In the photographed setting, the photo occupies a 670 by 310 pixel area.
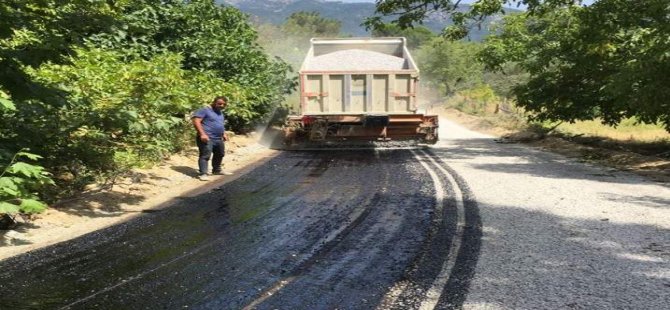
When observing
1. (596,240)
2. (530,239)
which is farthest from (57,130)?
(596,240)

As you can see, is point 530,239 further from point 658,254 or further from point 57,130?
point 57,130

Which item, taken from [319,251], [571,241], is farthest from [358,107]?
[319,251]

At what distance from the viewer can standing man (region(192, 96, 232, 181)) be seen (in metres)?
9.45

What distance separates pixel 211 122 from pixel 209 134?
0.76ft

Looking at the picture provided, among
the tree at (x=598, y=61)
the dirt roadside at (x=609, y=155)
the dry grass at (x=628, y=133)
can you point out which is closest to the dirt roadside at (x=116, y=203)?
the dirt roadside at (x=609, y=155)

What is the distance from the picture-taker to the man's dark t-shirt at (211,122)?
31.3 ft

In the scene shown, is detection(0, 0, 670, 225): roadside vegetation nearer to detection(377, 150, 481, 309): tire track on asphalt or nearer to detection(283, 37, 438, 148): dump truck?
detection(283, 37, 438, 148): dump truck

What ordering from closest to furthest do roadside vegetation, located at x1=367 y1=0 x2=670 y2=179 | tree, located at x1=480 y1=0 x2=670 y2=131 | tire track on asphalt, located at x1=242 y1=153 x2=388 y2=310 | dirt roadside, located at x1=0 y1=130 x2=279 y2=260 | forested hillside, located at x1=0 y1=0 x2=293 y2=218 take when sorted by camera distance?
tire track on asphalt, located at x1=242 y1=153 x2=388 y2=310, forested hillside, located at x1=0 y1=0 x2=293 y2=218, dirt roadside, located at x1=0 y1=130 x2=279 y2=260, tree, located at x1=480 y1=0 x2=670 y2=131, roadside vegetation, located at x1=367 y1=0 x2=670 y2=179

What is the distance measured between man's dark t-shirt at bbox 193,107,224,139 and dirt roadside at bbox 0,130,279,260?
2.76ft

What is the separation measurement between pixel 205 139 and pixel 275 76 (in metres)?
8.53

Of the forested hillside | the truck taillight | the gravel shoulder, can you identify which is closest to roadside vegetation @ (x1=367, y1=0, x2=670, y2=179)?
the gravel shoulder

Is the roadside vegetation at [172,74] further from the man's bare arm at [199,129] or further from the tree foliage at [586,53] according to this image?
the man's bare arm at [199,129]

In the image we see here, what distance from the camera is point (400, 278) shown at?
161 inches

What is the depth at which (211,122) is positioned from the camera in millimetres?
9688
